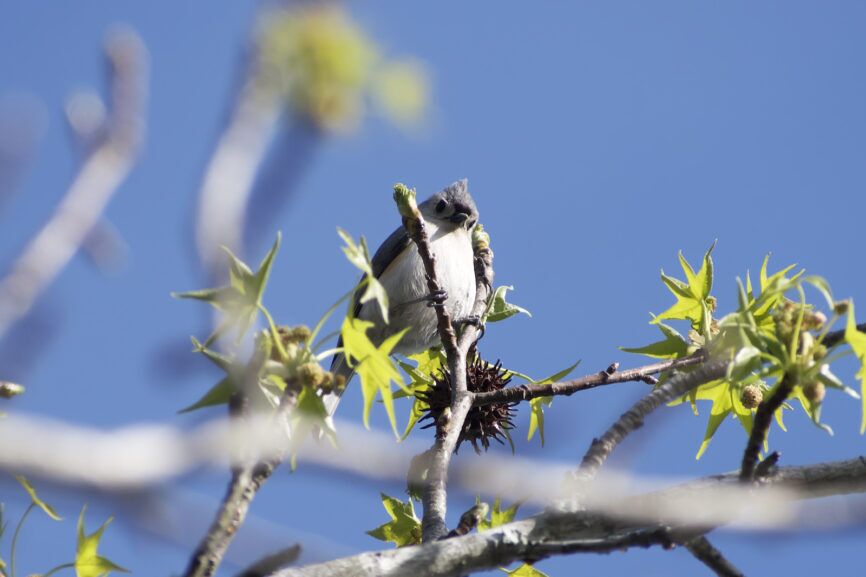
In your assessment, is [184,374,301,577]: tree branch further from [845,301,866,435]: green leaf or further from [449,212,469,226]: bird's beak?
[449,212,469,226]: bird's beak

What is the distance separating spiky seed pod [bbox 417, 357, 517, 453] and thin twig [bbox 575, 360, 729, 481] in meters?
1.22

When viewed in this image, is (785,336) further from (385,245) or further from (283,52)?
(385,245)

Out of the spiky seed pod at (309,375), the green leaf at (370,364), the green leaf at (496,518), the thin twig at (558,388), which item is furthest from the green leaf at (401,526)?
the spiky seed pod at (309,375)

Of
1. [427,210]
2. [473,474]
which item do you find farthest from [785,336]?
[427,210]

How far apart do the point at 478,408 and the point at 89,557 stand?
1.89 m

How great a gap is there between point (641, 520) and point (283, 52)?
1.94 meters

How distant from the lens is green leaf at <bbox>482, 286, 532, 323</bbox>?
14.2 ft

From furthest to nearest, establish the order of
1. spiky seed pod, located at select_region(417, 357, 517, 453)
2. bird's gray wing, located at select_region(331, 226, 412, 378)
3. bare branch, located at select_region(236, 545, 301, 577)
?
bird's gray wing, located at select_region(331, 226, 412, 378) < spiky seed pod, located at select_region(417, 357, 517, 453) < bare branch, located at select_region(236, 545, 301, 577)

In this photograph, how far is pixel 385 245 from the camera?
644 cm

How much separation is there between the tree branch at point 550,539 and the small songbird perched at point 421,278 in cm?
294

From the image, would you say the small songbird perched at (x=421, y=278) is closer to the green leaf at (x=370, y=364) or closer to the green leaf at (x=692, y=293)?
the green leaf at (x=692, y=293)

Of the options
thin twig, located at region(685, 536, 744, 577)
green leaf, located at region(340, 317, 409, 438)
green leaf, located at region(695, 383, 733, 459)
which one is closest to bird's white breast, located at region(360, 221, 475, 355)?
green leaf, located at region(695, 383, 733, 459)

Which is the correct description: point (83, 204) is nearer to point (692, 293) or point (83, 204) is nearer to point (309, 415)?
point (309, 415)

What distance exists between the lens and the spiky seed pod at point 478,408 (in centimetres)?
410
